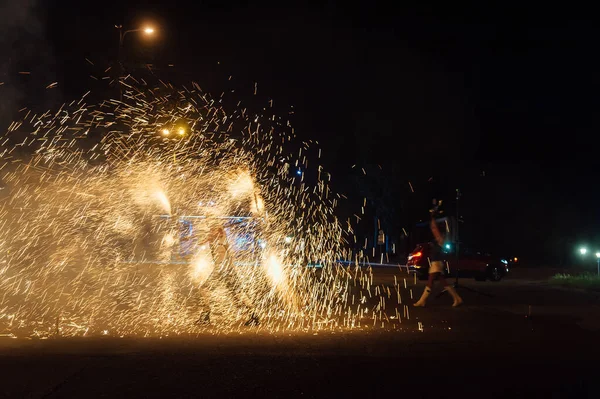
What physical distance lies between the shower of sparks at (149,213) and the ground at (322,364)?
1.86m

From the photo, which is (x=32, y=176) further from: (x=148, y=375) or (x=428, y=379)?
(x=428, y=379)

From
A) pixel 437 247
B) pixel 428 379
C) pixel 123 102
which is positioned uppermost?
pixel 123 102

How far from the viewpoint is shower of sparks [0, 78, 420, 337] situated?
12234mm

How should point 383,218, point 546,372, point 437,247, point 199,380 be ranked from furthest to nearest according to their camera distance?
point 383,218
point 437,247
point 546,372
point 199,380

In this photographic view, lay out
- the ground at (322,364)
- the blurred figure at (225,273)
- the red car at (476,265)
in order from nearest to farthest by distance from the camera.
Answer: the ground at (322,364)
the blurred figure at (225,273)
the red car at (476,265)

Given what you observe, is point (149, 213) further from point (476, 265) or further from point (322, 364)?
point (322, 364)

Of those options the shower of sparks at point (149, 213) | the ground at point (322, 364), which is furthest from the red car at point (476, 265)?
the ground at point (322, 364)

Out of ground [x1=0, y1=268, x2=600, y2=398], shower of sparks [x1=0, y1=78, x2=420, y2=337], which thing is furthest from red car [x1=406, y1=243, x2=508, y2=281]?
ground [x1=0, y1=268, x2=600, y2=398]

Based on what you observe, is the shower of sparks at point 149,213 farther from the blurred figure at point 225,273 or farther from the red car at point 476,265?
the red car at point 476,265

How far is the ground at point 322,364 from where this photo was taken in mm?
6395

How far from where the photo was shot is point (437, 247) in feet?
45.3

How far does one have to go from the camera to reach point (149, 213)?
24.3 metres

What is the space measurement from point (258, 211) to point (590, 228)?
2334 cm

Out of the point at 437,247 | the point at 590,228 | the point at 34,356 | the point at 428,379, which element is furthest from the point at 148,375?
the point at 590,228
